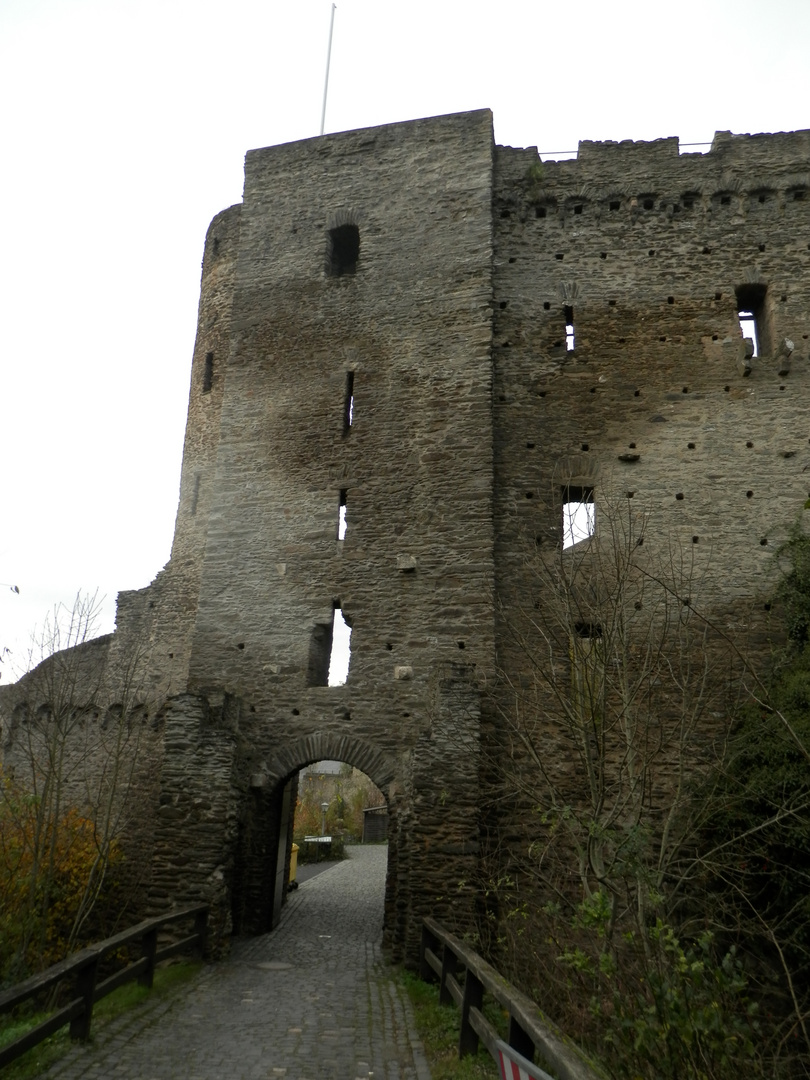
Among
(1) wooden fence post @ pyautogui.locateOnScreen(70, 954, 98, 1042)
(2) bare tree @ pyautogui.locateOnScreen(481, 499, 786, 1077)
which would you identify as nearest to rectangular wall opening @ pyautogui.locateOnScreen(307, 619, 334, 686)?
(2) bare tree @ pyautogui.locateOnScreen(481, 499, 786, 1077)

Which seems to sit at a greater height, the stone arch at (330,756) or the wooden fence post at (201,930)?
the stone arch at (330,756)

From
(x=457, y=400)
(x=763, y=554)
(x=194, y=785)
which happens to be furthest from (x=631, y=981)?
(x=457, y=400)

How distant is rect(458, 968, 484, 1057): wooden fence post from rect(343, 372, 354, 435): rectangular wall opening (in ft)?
29.4

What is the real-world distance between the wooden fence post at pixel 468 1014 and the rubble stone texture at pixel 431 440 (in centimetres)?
346

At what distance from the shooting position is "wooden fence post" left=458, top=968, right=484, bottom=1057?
19.3ft

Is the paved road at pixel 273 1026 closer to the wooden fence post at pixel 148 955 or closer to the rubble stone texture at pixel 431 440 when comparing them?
the wooden fence post at pixel 148 955

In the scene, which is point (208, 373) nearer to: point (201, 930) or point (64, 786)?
point (64, 786)

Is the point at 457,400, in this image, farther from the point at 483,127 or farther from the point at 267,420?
the point at 483,127

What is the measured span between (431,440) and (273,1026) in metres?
8.34

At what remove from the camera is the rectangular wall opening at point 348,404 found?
13273mm

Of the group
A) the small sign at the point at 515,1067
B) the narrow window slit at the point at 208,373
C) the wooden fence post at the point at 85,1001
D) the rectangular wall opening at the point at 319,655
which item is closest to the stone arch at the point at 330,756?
the rectangular wall opening at the point at 319,655

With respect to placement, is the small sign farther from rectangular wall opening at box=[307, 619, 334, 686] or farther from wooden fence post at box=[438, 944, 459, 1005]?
rectangular wall opening at box=[307, 619, 334, 686]

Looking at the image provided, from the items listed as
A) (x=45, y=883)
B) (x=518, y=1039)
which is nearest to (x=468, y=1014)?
(x=518, y=1039)

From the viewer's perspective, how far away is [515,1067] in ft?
13.2
